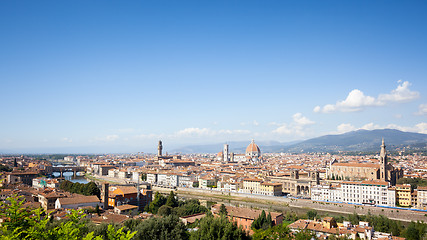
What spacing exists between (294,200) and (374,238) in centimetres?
1492

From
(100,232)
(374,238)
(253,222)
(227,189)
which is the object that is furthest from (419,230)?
(227,189)

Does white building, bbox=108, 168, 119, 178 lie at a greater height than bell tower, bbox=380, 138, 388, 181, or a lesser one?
lesser

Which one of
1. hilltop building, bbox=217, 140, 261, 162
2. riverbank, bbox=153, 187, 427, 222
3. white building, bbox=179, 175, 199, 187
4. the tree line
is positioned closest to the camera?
riverbank, bbox=153, 187, 427, 222

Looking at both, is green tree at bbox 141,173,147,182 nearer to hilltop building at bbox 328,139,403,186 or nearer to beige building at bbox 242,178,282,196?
beige building at bbox 242,178,282,196

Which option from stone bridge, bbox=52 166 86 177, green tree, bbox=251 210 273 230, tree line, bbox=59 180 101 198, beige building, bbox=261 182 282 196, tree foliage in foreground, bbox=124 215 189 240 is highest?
tree foliage in foreground, bbox=124 215 189 240

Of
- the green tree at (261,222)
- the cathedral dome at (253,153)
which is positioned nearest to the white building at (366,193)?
the green tree at (261,222)

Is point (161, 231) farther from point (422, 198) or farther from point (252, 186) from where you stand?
point (252, 186)

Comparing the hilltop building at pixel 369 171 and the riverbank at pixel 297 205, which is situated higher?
the hilltop building at pixel 369 171

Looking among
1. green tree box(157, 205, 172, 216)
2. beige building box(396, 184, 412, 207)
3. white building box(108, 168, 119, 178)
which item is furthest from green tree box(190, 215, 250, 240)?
white building box(108, 168, 119, 178)

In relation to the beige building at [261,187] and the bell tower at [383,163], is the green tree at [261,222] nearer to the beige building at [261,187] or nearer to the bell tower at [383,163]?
the beige building at [261,187]

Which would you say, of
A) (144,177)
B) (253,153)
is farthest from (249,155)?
(144,177)

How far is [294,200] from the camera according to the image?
30469 millimetres

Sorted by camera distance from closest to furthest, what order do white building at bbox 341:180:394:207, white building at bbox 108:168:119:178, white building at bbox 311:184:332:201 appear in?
white building at bbox 341:180:394:207
white building at bbox 311:184:332:201
white building at bbox 108:168:119:178

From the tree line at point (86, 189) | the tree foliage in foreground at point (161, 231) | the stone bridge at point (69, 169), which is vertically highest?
the tree foliage in foreground at point (161, 231)
